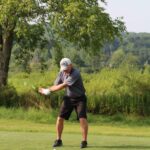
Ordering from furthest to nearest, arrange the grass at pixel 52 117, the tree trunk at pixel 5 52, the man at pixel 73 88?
the tree trunk at pixel 5 52 → the grass at pixel 52 117 → the man at pixel 73 88

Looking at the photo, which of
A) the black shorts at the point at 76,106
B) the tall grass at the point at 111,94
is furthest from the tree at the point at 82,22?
the black shorts at the point at 76,106

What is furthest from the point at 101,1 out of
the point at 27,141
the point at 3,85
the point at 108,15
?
the point at 27,141

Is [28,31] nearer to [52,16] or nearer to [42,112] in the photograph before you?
[52,16]

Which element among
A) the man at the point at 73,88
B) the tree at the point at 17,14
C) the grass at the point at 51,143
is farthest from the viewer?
the tree at the point at 17,14

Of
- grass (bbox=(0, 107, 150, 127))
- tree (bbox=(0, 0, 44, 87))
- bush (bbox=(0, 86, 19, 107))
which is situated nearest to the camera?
grass (bbox=(0, 107, 150, 127))

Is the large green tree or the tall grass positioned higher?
the large green tree

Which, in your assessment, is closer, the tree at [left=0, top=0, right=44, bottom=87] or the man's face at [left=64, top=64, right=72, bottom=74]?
the man's face at [left=64, top=64, right=72, bottom=74]

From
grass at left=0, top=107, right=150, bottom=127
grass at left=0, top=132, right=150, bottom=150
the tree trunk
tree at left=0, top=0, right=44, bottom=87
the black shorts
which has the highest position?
Answer: tree at left=0, top=0, right=44, bottom=87

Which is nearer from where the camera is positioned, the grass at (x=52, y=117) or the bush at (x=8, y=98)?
the grass at (x=52, y=117)

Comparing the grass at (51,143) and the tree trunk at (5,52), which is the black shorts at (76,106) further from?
the tree trunk at (5,52)

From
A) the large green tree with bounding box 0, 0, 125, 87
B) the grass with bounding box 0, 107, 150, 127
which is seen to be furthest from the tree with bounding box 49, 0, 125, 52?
the grass with bounding box 0, 107, 150, 127

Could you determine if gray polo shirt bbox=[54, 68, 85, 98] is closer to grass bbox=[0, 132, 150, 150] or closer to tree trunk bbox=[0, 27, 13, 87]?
grass bbox=[0, 132, 150, 150]

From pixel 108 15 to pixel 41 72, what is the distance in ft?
16.4

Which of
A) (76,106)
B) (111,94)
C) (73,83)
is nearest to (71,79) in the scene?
(73,83)
